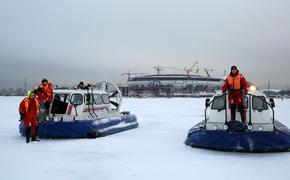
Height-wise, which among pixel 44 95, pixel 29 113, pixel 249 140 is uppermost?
pixel 44 95

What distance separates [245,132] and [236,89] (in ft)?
4.57

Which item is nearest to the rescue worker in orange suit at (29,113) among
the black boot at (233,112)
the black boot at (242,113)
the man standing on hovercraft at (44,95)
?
the man standing on hovercraft at (44,95)

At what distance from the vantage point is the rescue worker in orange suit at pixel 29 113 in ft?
30.8

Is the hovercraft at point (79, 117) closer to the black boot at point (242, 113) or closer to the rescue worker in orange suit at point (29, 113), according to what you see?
the rescue worker in orange suit at point (29, 113)

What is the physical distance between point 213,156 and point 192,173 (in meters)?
1.75

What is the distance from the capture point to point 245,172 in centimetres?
620

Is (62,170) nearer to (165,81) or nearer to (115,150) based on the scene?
(115,150)

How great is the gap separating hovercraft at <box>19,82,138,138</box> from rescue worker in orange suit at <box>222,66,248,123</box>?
3.99m

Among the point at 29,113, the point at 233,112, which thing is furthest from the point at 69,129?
the point at 233,112

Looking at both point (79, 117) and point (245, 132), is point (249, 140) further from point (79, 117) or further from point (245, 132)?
point (79, 117)

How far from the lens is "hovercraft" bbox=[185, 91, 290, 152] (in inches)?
308

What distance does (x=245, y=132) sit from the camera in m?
7.86

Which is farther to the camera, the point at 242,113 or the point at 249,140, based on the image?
the point at 242,113

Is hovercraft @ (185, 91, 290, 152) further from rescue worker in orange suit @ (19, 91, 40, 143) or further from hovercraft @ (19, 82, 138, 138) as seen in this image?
rescue worker in orange suit @ (19, 91, 40, 143)
